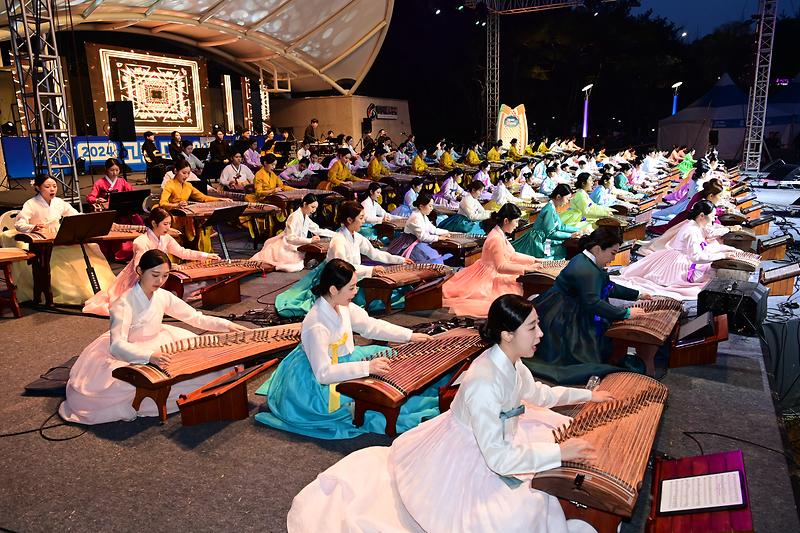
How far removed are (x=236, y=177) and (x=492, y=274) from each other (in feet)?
21.0

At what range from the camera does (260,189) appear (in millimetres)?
10219

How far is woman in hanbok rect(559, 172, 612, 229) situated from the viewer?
9.41 meters

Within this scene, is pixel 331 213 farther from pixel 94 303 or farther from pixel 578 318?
pixel 578 318

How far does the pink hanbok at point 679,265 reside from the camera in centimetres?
679

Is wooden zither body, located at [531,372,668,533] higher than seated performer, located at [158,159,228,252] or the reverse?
the reverse

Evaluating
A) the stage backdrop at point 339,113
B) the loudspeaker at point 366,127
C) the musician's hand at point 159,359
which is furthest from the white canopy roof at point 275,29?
the musician's hand at point 159,359

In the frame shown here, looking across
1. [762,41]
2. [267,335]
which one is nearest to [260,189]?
[267,335]

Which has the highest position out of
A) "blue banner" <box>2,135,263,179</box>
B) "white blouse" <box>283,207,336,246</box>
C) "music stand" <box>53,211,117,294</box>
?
"blue banner" <box>2,135,263,179</box>

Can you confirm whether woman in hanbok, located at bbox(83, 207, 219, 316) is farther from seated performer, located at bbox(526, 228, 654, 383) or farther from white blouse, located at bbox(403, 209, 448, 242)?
seated performer, located at bbox(526, 228, 654, 383)

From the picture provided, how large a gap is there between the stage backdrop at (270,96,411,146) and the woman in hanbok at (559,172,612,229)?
15213 millimetres

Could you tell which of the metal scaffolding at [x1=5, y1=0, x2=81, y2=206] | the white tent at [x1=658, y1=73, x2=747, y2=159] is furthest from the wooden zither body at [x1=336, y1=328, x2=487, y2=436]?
the white tent at [x1=658, y1=73, x2=747, y2=159]

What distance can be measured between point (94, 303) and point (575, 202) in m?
6.95

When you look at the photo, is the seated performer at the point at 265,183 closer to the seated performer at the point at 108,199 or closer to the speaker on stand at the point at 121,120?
the seated performer at the point at 108,199

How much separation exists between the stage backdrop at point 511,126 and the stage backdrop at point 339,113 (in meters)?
5.69
